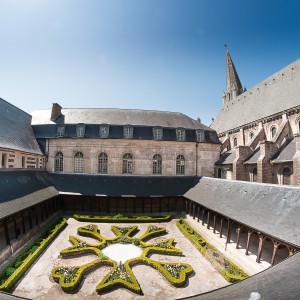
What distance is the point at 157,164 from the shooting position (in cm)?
2633

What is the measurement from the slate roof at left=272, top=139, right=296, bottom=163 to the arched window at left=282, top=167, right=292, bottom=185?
0.85 m

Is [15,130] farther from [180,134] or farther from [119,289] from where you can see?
[119,289]

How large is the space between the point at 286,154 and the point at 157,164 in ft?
42.4

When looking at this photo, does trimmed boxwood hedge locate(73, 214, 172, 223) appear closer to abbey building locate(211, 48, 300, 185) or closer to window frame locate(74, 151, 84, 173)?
window frame locate(74, 151, 84, 173)

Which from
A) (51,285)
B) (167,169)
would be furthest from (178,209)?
(51,285)

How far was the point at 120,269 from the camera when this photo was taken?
11773 millimetres

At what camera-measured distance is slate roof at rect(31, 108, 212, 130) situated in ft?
89.2

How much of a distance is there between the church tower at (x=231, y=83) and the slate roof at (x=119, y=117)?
21.5 m

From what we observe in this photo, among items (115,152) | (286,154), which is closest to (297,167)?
(286,154)

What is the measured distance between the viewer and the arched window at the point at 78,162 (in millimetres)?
25781

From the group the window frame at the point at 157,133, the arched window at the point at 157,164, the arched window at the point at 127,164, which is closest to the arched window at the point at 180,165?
the arched window at the point at 157,164

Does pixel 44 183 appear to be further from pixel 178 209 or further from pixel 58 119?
pixel 178 209

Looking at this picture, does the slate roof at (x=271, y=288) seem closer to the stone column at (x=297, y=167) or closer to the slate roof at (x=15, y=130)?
the stone column at (x=297, y=167)

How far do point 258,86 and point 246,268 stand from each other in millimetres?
26185
